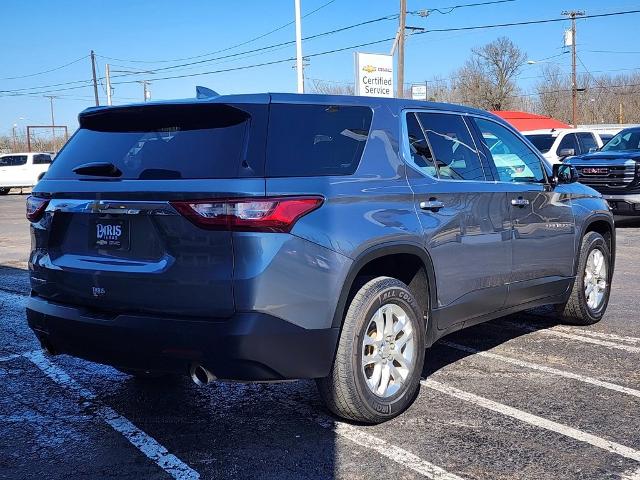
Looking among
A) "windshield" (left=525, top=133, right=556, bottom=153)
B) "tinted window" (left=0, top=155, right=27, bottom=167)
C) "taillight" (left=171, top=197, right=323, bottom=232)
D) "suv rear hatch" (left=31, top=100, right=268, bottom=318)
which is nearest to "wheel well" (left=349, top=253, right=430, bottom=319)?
"taillight" (left=171, top=197, right=323, bottom=232)

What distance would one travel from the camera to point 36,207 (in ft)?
13.3

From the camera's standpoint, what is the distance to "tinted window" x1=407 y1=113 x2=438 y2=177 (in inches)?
170

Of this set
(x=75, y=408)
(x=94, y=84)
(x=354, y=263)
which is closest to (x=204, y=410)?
(x=75, y=408)

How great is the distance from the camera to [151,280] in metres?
3.41

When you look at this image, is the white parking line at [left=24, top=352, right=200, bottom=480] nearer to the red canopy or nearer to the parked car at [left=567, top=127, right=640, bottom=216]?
the parked car at [left=567, top=127, right=640, bottom=216]

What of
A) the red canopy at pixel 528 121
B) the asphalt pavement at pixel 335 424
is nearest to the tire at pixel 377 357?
the asphalt pavement at pixel 335 424

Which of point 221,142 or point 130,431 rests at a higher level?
point 221,142

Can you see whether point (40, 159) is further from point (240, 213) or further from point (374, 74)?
point (240, 213)

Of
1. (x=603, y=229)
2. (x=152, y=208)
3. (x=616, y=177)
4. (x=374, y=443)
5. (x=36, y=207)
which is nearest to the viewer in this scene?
(x=152, y=208)

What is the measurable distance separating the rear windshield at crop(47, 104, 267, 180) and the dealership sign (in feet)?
75.0

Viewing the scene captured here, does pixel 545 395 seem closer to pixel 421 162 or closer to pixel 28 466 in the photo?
pixel 421 162

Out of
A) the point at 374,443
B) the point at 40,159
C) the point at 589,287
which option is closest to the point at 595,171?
the point at 589,287

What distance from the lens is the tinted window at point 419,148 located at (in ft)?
14.1

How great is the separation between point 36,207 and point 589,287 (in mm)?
4591
